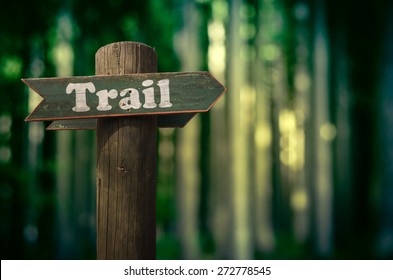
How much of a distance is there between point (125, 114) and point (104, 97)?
14cm

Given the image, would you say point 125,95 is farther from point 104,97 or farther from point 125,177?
point 125,177

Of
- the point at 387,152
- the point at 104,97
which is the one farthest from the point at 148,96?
the point at 387,152

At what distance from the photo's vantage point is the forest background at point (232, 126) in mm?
7000

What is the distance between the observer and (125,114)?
176 cm

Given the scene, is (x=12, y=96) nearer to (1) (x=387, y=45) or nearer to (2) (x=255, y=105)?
(2) (x=255, y=105)

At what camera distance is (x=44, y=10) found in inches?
347

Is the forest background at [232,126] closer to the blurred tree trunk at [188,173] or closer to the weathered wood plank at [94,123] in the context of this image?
the blurred tree trunk at [188,173]

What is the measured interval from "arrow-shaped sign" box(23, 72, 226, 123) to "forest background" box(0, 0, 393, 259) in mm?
4830

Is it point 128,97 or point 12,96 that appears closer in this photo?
point 128,97

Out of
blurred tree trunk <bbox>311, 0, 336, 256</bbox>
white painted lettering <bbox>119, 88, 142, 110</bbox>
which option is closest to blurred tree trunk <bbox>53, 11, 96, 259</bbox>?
blurred tree trunk <bbox>311, 0, 336, 256</bbox>

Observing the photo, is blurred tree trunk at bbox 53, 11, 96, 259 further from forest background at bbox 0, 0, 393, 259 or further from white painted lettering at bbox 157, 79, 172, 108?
white painted lettering at bbox 157, 79, 172, 108

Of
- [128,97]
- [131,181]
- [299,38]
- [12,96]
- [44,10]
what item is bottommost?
[131,181]

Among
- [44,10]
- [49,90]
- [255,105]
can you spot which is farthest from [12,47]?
[49,90]
